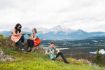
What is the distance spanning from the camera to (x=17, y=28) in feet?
137

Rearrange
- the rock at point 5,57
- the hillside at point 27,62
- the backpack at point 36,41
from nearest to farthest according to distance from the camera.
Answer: the hillside at point 27,62, the rock at point 5,57, the backpack at point 36,41

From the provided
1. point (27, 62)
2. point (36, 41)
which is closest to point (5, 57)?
point (27, 62)

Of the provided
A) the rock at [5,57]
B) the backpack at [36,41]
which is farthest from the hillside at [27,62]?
the backpack at [36,41]

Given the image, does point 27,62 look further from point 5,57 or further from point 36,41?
point 36,41

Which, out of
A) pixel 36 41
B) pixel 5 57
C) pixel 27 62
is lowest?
pixel 27 62

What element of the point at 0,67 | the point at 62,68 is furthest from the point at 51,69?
the point at 0,67

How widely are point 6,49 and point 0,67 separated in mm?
10015

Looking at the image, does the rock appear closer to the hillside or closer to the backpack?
the hillside

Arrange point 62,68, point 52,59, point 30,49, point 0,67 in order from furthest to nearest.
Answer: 1. point 30,49
2. point 52,59
3. point 62,68
4. point 0,67

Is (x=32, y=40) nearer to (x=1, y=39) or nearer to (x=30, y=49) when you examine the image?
(x=30, y=49)

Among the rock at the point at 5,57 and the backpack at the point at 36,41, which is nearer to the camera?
the rock at the point at 5,57

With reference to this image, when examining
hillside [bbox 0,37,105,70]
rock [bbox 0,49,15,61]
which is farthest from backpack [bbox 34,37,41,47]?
rock [bbox 0,49,15,61]

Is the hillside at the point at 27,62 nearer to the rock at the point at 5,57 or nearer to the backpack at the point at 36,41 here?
the rock at the point at 5,57

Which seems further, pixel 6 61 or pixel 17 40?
pixel 17 40
